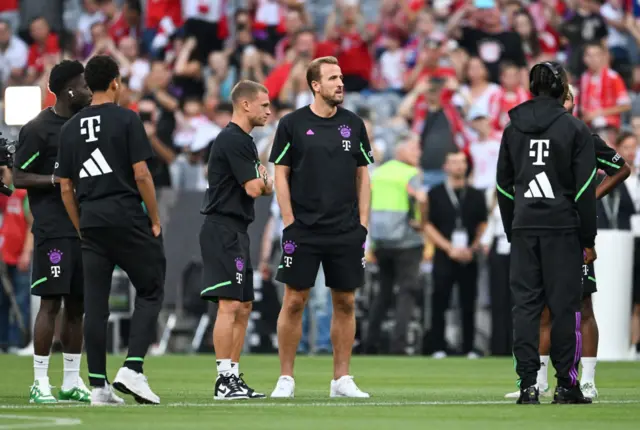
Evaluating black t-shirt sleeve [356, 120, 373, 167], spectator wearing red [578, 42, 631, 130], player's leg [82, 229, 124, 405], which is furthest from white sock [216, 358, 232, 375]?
spectator wearing red [578, 42, 631, 130]

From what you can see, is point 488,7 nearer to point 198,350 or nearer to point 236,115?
point 198,350

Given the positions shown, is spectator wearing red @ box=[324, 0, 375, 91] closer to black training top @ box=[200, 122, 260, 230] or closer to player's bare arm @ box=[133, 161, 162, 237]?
black training top @ box=[200, 122, 260, 230]

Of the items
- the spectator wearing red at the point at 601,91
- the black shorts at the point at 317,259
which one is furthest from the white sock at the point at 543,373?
the spectator wearing red at the point at 601,91

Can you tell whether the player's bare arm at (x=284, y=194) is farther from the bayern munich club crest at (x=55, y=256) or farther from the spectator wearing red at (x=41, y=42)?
the spectator wearing red at (x=41, y=42)

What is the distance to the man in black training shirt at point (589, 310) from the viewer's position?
1182 cm

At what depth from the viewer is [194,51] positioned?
26188 millimetres

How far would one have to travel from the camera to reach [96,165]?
1091 cm

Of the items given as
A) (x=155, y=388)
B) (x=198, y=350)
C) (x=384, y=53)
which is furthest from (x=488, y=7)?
(x=155, y=388)

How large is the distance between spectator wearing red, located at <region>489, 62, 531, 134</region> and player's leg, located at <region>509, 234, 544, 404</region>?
11.2m

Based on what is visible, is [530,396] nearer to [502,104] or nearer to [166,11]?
[502,104]

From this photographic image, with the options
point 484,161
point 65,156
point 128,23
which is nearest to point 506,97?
point 484,161

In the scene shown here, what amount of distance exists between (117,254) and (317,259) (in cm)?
192

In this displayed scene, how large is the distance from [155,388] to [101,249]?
9.64ft

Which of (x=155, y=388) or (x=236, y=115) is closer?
(x=236, y=115)
